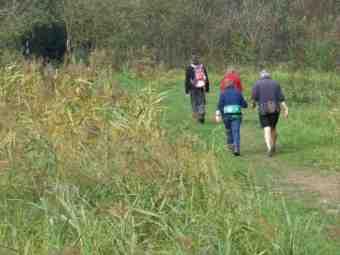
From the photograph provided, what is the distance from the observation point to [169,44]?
39438mm

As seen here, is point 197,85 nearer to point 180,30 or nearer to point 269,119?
point 269,119

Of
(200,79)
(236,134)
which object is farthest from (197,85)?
(236,134)

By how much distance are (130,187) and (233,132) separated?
6764 millimetres

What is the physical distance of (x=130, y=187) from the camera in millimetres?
8891

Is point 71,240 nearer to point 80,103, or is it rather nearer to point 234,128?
point 80,103

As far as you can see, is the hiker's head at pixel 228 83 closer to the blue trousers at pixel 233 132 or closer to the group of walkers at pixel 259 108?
the group of walkers at pixel 259 108

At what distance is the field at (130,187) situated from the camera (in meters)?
7.57

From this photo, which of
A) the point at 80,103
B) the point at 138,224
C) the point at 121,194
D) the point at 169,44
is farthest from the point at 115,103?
the point at 169,44

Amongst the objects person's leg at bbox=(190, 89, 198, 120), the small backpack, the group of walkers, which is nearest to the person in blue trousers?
the group of walkers

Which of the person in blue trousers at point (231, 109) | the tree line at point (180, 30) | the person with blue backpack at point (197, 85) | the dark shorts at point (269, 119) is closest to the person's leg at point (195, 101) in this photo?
the person with blue backpack at point (197, 85)

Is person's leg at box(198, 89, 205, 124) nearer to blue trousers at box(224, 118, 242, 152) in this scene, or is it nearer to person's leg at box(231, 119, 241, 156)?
blue trousers at box(224, 118, 242, 152)

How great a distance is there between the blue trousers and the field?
1.24m

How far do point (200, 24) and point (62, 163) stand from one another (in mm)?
30646

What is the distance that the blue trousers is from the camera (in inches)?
605
